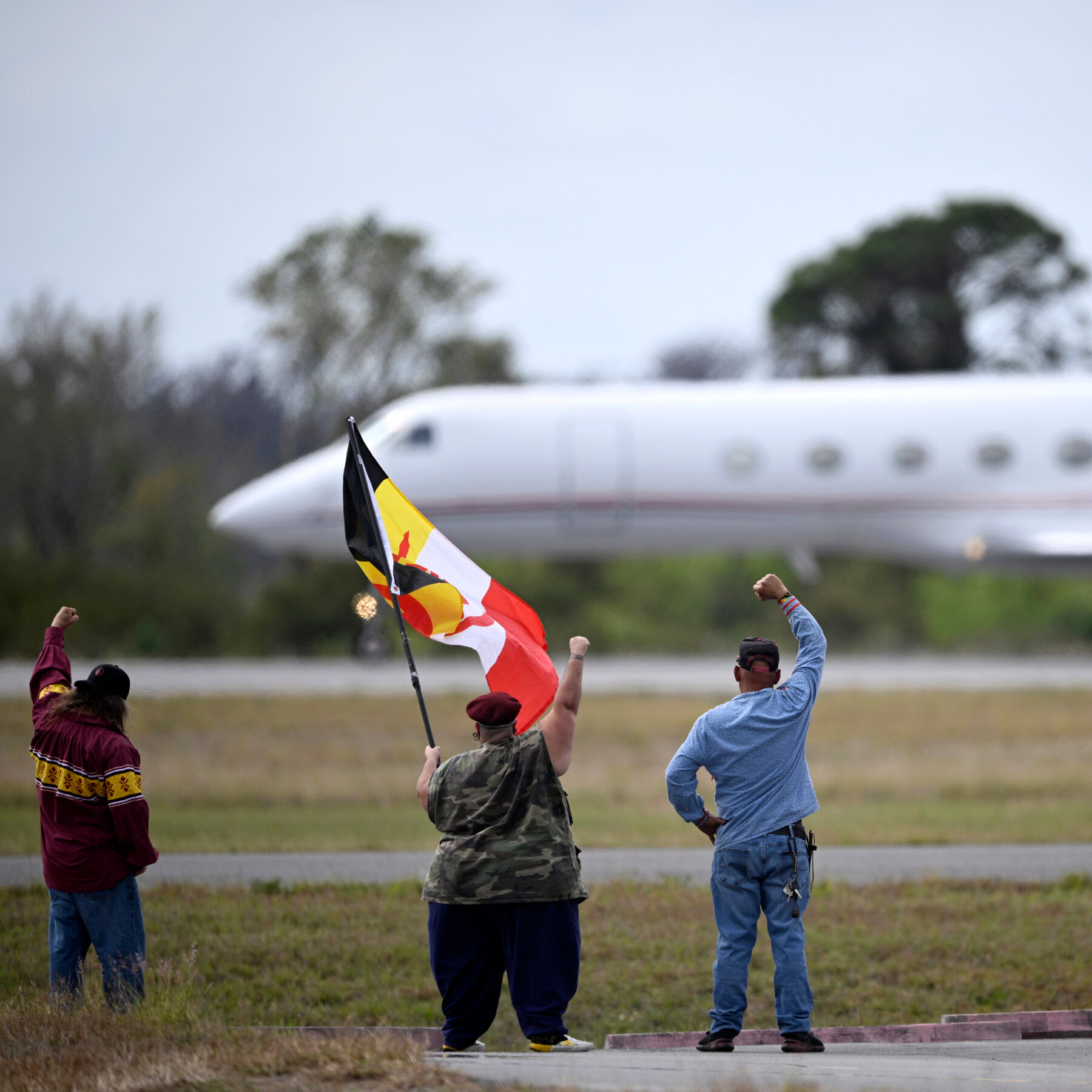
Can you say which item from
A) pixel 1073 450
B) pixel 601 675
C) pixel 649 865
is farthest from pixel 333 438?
pixel 649 865

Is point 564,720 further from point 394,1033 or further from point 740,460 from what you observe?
point 740,460

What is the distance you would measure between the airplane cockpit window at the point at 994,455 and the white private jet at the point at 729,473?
0.06 feet

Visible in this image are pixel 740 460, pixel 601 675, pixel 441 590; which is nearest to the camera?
pixel 441 590

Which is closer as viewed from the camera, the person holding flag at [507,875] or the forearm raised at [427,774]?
the person holding flag at [507,875]

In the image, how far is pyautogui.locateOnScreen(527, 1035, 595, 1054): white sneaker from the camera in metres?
5.66

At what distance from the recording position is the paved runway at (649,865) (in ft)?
33.7

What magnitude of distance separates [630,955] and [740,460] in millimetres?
13429

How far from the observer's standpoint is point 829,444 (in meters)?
21.5

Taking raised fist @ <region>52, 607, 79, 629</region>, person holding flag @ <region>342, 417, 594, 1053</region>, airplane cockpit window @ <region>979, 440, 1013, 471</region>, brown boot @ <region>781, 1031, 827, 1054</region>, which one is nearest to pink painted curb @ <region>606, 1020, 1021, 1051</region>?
brown boot @ <region>781, 1031, 827, 1054</region>

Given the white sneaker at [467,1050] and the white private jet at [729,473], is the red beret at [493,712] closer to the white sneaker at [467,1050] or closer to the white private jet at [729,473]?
the white sneaker at [467,1050]

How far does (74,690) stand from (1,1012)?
4.22 feet

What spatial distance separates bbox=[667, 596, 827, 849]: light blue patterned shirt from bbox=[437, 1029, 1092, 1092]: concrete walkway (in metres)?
0.85

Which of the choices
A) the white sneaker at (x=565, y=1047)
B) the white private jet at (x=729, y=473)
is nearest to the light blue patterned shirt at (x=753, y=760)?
the white sneaker at (x=565, y=1047)

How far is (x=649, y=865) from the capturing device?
35.8 feet
